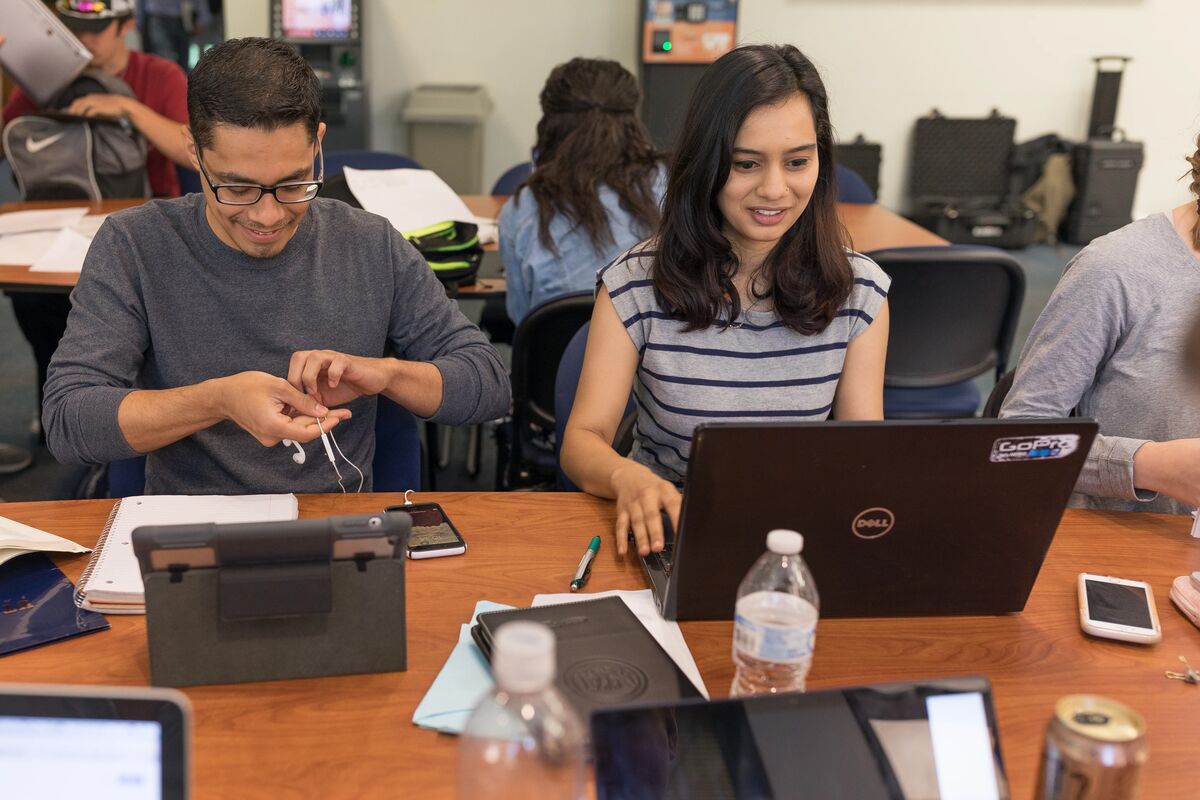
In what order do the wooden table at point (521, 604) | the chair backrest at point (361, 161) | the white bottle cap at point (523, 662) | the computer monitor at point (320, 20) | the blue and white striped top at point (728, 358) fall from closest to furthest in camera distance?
1. the white bottle cap at point (523, 662)
2. the wooden table at point (521, 604)
3. the blue and white striped top at point (728, 358)
4. the chair backrest at point (361, 161)
5. the computer monitor at point (320, 20)

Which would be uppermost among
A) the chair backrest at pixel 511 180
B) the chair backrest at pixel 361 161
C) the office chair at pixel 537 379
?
the chair backrest at pixel 361 161

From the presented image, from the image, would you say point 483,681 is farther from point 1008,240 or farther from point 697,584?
point 1008,240

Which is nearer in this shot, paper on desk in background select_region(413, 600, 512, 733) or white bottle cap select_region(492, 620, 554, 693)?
white bottle cap select_region(492, 620, 554, 693)

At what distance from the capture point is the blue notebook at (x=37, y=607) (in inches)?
47.1

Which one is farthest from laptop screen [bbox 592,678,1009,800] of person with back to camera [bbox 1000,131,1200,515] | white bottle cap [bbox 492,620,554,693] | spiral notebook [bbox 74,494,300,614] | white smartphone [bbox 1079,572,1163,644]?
person with back to camera [bbox 1000,131,1200,515]

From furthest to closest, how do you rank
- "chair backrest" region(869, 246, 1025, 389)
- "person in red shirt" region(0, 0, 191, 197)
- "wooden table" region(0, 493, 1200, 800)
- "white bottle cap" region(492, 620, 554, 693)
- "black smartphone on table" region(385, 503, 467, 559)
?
1. "person in red shirt" region(0, 0, 191, 197)
2. "chair backrest" region(869, 246, 1025, 389)
3. "black smartphone on table" region(385, 503, 467, 559)
4. "wooden table" region(0, 493, 1200, 800)
5. "white bottle cap" region(492, 620, 554, 693)

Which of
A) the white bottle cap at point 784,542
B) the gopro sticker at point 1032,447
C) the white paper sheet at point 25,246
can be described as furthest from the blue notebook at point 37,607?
the white paper sheet at point 25,246

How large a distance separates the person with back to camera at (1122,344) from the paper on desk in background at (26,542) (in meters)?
1.33

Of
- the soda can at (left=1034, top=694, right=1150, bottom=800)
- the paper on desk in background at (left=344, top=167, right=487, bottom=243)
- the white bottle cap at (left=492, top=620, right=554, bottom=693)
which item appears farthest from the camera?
the paper on desk in background at (left=344, top=167, right=487, bottom=243)

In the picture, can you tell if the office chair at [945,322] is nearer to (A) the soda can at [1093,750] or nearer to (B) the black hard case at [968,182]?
(A) the soda can at [1093,750]

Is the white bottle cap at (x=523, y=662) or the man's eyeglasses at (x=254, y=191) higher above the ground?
the man's eyeglasses at (x=254, y=191)

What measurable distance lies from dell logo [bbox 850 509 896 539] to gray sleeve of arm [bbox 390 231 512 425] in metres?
0.77

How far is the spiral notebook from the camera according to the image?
1247mm

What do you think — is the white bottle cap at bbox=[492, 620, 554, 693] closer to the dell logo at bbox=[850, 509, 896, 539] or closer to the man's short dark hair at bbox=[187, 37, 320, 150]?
the dell logo at bbox=[850, 509, 896, 539]
